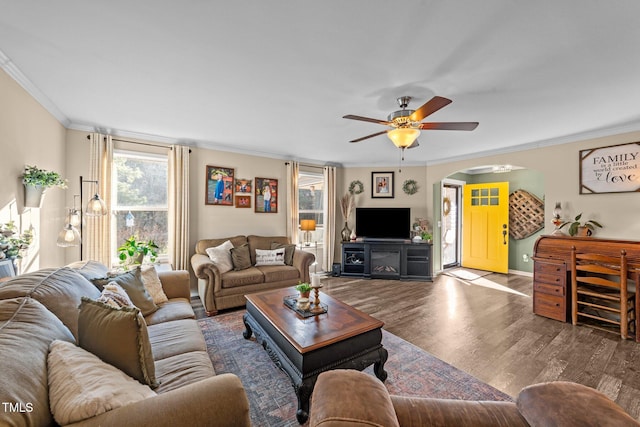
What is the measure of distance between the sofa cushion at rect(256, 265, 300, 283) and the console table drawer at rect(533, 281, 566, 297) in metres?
3.30

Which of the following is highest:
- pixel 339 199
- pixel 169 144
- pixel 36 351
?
pixel 169 144

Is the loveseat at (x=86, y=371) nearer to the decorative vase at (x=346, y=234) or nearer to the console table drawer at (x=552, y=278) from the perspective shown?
the console table drawer at (x=552, y=278)

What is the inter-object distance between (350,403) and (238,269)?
3.22 meters

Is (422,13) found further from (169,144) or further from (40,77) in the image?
(169,144)

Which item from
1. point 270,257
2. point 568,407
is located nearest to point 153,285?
point 270,257

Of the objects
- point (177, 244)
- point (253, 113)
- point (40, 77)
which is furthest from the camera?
point (177, 244)

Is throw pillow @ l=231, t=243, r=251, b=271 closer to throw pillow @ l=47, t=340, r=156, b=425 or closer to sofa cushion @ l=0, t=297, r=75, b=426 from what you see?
sofa cushion @ l=0, t=297, r=75, b=426

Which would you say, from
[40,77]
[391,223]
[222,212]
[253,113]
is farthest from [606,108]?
[40,77]

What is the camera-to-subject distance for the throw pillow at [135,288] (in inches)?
77.9

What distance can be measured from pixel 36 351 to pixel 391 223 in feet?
17.0

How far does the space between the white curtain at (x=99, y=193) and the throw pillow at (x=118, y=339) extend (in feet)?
8.84

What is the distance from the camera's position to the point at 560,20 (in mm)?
1440

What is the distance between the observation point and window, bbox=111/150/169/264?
11.9 feet

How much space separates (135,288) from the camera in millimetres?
2059
